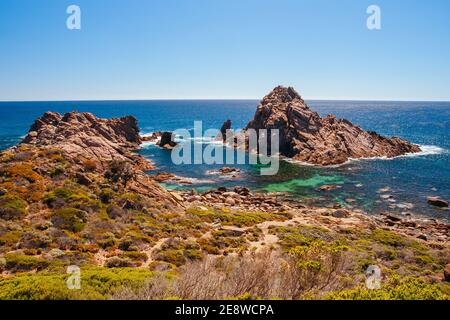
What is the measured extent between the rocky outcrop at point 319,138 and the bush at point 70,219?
2517 inches

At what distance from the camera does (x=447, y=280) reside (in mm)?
25875

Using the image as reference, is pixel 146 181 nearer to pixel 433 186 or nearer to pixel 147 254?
pixel 147 254

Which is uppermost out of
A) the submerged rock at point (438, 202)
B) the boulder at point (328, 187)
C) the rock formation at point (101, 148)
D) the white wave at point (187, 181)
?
the rock formation at point (101, 148)

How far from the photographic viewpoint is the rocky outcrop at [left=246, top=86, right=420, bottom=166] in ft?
284

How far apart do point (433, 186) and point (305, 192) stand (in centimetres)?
2455

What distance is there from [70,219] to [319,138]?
76.2m

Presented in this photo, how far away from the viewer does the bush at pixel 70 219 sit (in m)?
27.0

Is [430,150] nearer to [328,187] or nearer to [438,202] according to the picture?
[438,202]

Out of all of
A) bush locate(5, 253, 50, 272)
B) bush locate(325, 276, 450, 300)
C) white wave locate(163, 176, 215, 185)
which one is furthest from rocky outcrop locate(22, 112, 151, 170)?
bush locate(325, 276, 450, 300)

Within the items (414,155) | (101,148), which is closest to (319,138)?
(414,155)

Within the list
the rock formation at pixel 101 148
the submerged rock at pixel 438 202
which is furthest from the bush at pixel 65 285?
the submerged rock at pixel 438 202

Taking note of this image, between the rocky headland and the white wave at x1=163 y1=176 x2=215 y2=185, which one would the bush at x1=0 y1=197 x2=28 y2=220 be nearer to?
the rocky headland

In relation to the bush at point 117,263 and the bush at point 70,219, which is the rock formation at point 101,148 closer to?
the bush at point 70,219

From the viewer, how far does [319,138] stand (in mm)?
91812
